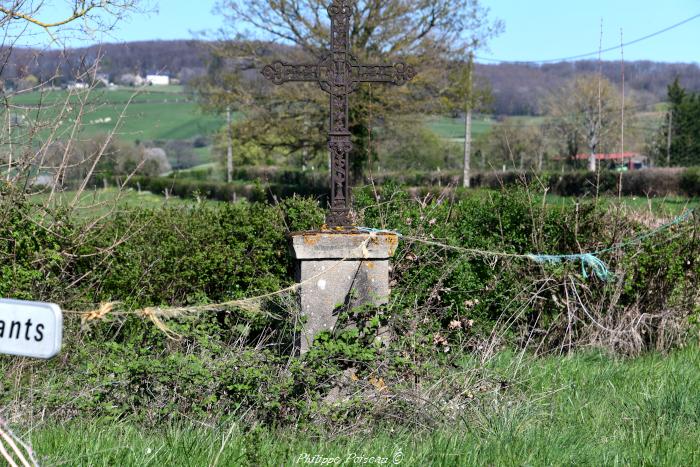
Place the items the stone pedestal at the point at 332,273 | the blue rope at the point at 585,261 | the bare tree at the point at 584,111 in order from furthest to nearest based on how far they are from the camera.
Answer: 1. the bare tree at the point at 584,111
2. the blue rope at the point at 585,261
3. the stone pedestal at the point at 332,273

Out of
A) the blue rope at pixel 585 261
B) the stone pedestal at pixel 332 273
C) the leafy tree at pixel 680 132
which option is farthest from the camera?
the leafy tree at pixel 680 132

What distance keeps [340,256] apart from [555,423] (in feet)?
6.13

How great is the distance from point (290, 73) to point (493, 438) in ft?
10.6

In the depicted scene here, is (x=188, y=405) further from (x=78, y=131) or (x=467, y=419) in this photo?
(x=78, y=131)

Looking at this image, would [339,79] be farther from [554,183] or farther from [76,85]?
[554,183]

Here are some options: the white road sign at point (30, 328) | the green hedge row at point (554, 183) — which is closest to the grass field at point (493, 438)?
the white road sign at point (30, 328)

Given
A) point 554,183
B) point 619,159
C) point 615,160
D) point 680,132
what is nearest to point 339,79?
point 619,159

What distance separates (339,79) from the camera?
6.30 metres

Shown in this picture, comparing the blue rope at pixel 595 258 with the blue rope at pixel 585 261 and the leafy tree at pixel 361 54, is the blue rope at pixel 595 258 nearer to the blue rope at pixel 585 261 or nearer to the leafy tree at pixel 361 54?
the blue rope at pixel 585 261

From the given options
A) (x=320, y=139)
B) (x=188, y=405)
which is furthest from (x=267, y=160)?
(x=188, y=405)

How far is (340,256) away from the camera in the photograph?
19.7ft

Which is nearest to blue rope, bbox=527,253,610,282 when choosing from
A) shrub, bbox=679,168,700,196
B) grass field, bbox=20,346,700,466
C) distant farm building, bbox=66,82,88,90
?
grass field, bbox=20,346,700,466

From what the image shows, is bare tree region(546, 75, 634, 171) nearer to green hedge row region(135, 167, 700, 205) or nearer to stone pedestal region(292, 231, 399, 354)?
green hedge row region(135, 167, 700, 205)

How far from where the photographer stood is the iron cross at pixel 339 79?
20.3 feet
